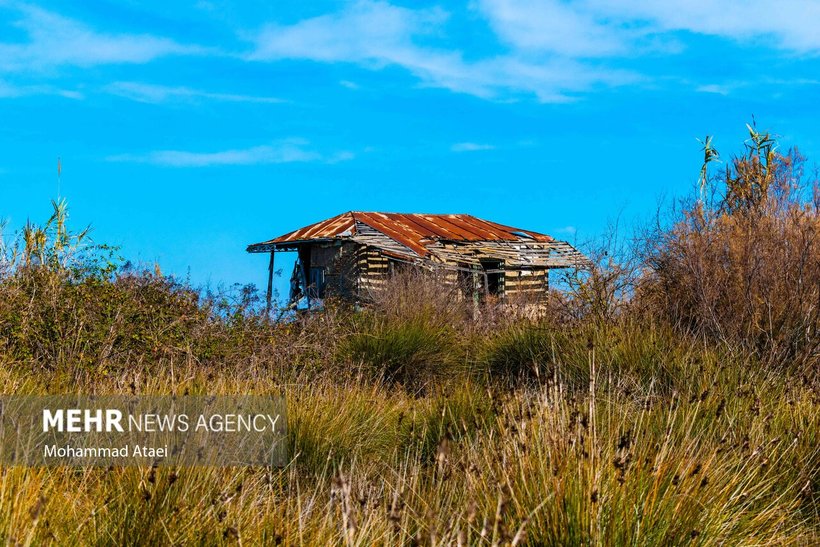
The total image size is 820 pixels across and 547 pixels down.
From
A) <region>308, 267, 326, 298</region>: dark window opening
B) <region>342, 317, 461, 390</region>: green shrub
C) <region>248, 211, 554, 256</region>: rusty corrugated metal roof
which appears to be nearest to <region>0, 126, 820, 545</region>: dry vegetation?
<region>342, 317, 461, 390</region>: green shrub

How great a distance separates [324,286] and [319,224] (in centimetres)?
312

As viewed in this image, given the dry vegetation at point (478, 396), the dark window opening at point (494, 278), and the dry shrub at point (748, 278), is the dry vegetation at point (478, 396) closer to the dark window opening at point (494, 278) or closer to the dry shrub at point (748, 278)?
the dry shrub at point (748, 278)

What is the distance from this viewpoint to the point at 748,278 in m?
10.1

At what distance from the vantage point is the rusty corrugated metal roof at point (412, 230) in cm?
2630

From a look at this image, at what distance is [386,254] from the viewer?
2494 cm

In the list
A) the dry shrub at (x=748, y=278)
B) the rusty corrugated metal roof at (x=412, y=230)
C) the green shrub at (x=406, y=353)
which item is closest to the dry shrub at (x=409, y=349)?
the green shrub at (x=406, y=353)

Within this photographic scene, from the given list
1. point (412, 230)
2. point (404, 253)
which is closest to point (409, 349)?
point (404, 253)

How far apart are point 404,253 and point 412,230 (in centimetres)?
424

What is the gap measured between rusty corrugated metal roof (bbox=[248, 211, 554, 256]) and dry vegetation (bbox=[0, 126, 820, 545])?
1124 cm

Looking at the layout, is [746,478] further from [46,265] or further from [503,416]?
[46,265]

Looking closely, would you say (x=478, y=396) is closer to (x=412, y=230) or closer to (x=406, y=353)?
(x=406, y=353)

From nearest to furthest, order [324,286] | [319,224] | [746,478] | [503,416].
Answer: [746,478] < [503,416] < [324,286] < [319,224]

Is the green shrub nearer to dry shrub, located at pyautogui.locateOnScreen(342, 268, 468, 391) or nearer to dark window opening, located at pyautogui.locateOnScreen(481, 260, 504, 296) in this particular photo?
dry shrub, located at pyautogui.locateOnScreen(342, 268, 468, 391)

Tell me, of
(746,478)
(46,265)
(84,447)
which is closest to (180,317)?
(46,265)
